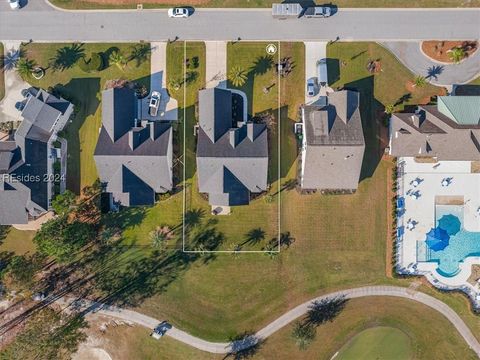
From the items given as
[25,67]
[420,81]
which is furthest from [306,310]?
[25,67]

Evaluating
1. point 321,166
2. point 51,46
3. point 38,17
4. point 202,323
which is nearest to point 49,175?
point 51,46

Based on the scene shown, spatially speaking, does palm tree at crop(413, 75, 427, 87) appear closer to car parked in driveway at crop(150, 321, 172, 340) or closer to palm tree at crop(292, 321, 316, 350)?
palm tree at crop(292, 321, 316, 350)

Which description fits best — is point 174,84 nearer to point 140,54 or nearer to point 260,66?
point 140,54

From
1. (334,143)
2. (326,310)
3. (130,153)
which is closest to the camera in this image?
(334,143)

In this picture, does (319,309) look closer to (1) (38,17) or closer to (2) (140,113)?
(2) (140,113)

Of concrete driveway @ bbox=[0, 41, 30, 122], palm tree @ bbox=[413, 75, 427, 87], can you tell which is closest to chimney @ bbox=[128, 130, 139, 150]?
concrete driveway @ bbox=[0, 41, 30, 122]
